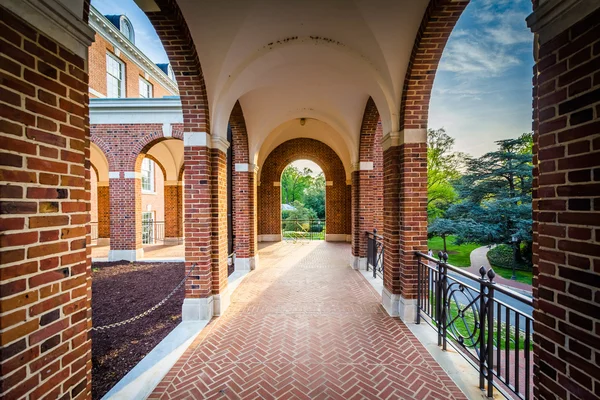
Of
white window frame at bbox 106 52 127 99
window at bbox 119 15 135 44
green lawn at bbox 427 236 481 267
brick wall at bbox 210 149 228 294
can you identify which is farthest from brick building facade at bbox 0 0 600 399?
window at bbox 119 15 135 44

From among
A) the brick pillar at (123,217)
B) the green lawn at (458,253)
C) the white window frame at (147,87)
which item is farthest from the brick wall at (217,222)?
the white window frame at (147,87)

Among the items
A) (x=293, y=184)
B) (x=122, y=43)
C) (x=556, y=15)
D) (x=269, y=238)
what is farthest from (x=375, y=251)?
(x=293, y=184)

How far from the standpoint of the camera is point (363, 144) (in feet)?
23.7

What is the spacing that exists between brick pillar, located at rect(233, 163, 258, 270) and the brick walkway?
1.95m

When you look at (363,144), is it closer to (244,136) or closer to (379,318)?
(244,136)

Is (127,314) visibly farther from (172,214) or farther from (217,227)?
(172,214)

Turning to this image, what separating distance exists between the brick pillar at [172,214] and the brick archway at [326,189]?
3869 mm

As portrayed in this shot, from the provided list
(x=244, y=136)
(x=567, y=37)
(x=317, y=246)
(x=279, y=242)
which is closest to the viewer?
(x=567, y=37)

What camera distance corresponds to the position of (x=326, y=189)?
13.4 meters

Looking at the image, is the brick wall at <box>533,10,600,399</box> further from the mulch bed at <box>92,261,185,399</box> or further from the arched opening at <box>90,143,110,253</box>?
the arched opening at <box>90,143,110,253</box>

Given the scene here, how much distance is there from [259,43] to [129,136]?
708 cm

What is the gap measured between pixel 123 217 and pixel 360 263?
7964mm

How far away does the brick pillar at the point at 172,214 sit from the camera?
12547 millimetres

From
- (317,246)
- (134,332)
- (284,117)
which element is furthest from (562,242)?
(317,246)
